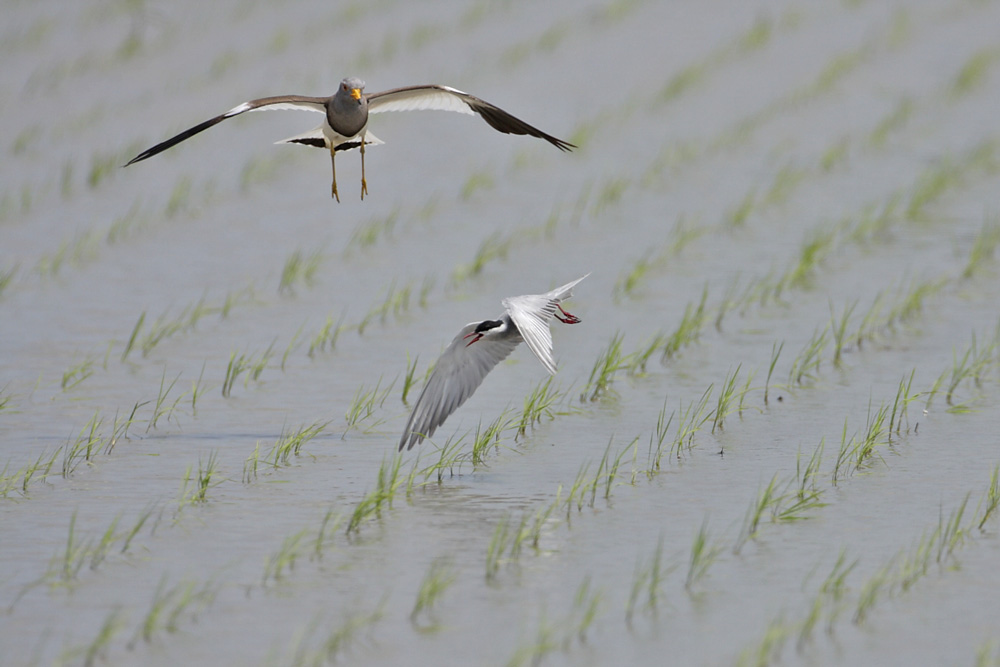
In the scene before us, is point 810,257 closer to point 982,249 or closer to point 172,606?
point 982,249

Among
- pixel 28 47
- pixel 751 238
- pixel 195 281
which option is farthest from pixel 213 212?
pixel 28 47

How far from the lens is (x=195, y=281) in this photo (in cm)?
825

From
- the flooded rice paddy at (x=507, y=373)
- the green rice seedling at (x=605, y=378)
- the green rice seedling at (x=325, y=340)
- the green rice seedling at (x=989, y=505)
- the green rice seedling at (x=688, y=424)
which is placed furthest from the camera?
the green rice seedling at (x=325, y=340)

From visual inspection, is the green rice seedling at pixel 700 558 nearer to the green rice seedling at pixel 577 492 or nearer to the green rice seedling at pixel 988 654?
the green rice seedling at pixel 577 492

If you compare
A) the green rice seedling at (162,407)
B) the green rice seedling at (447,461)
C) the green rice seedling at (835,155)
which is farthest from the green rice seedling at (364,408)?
the green rice seedling at (835,155)

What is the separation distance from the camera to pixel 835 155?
38.4ft

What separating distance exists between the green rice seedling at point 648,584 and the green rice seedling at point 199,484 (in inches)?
52.5

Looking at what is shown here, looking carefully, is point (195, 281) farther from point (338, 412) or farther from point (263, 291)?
point (338, 412)

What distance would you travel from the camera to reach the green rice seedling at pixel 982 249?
26.5 ft

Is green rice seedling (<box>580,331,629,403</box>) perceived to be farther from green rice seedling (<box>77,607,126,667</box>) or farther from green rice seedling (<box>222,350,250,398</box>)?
green rice seedling (<box>77,607,126,667</box>)

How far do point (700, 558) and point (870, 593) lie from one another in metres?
0.54

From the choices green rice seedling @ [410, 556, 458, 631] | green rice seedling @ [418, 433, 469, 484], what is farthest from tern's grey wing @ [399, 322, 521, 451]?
green rice seedling @ [410, 556, 458, 631]

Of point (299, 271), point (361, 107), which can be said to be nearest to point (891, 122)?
point (299, 271)

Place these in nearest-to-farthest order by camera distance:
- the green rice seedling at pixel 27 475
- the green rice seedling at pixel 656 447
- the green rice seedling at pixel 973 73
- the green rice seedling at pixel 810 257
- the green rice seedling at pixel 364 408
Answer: the green rice seedling at pixel 27 475 < the green rice seedling at pixel 656 447 < the green rice seedling at pixel 364 408 < the green rice seedling at pixel 810 257 < the green rice seedling at pixel 973 73
